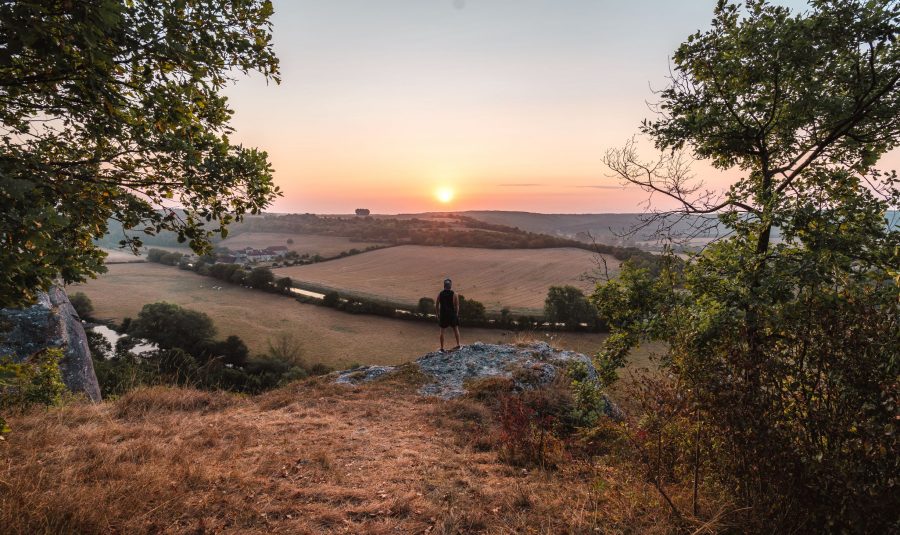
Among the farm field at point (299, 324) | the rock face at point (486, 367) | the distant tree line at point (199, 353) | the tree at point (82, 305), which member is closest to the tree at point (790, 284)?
the rock face at point (486, 367)

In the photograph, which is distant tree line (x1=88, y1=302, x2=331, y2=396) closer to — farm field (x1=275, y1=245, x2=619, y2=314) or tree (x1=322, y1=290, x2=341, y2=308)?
tree (x1=322, y1=290, x2=341, y2=308)

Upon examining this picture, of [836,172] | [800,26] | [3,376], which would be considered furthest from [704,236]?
[3,376]

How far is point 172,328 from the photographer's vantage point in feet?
135

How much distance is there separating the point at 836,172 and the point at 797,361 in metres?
4.00

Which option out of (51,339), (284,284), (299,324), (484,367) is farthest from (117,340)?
(484,367)

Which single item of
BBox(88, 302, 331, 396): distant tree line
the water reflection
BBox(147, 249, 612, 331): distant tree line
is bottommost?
the water reflection

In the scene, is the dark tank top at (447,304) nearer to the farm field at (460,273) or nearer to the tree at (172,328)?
the farm field at (460,273)

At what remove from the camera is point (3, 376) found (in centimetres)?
274

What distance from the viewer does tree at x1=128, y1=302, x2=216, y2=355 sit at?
41031 millimetres

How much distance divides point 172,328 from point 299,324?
1283cm

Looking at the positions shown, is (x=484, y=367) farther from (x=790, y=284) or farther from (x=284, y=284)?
(x=284, y=284)

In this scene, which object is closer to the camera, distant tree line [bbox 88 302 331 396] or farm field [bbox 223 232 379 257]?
distant tree line [bbox 88 302 331 396]

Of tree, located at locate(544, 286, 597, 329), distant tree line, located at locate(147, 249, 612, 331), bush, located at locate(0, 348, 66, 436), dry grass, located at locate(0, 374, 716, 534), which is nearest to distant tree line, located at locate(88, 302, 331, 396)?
distant tree line, located at locate(147, 249, 612, 331)

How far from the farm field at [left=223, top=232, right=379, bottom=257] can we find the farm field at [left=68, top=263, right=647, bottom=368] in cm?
2338
